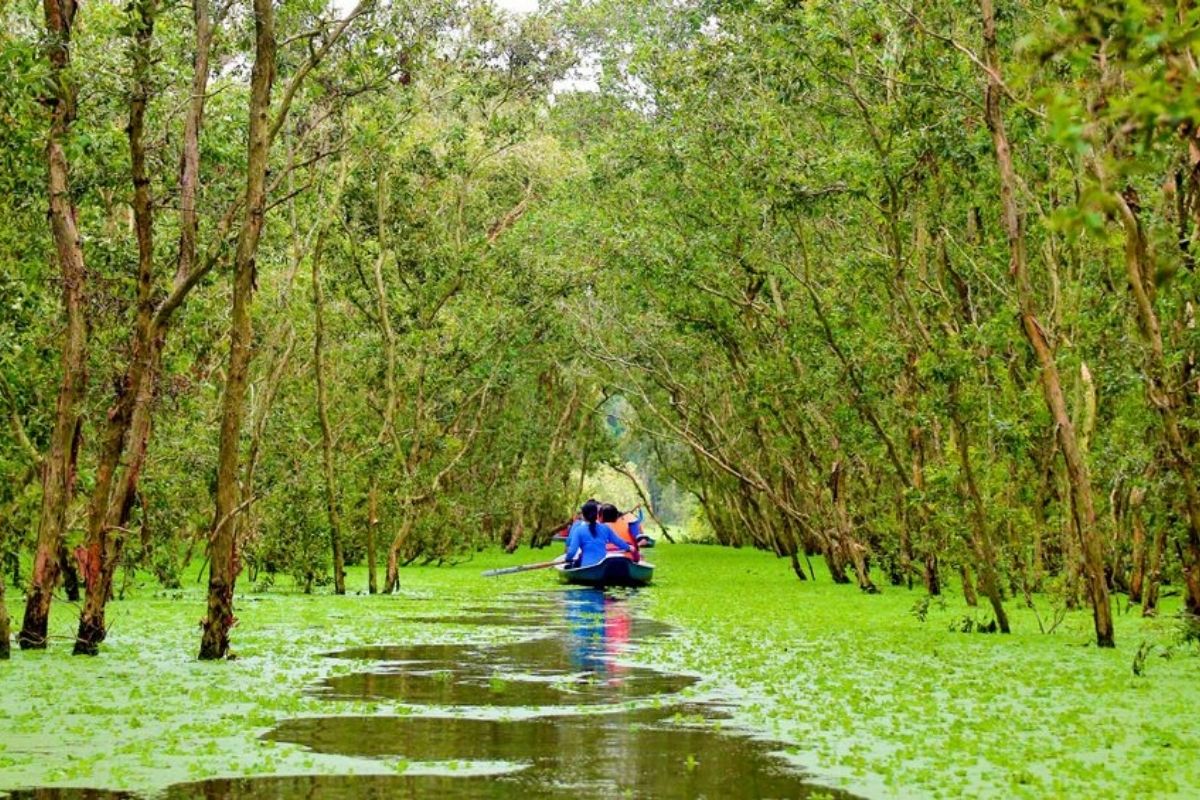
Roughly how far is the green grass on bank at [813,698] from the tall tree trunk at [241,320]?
1108 mm

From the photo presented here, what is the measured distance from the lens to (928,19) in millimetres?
19547

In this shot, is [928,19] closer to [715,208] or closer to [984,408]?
[984,408]

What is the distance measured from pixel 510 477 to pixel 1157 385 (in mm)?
37393

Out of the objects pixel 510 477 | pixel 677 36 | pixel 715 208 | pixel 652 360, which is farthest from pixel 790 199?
pixel 510 477

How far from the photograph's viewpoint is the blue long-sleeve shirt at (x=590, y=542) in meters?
33.7

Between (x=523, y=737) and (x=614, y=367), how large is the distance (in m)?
26.6

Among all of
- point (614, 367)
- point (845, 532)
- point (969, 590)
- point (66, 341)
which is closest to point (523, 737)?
point (66, 341)

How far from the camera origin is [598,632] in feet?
65.2

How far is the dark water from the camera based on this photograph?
8.09 meters

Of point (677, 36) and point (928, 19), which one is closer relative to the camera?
point (928, 19)

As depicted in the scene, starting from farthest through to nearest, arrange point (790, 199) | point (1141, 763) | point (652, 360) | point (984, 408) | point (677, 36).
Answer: point (652, 360)
point (677, 36)
point (790, 199)
point (984, 408)
point (1141, 763)

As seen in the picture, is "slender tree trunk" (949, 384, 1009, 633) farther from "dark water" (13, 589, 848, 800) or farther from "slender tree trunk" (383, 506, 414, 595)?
"slender tree trunk" (383, 506, 414, 595)

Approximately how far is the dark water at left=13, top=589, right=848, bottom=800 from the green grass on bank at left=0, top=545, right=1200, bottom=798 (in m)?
0.36

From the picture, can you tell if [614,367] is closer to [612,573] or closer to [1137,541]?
[612,573]
